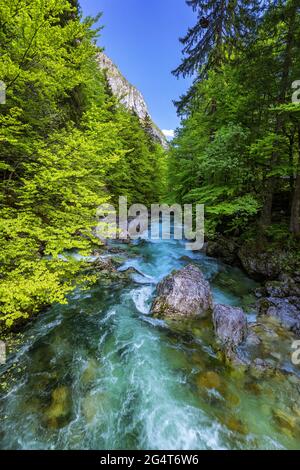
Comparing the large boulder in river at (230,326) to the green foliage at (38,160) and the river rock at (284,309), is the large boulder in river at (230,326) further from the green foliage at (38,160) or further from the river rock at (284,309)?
the green foliage at (38,160)

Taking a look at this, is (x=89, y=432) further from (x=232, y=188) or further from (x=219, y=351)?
(x=232, y=188)

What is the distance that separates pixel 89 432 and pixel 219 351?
109 inches

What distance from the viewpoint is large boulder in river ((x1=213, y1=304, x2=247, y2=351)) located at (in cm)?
484

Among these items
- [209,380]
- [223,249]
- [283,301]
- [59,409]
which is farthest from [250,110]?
[59,409]

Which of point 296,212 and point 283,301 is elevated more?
point 296,212

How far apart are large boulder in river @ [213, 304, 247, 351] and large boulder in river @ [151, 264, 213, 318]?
1.87 feet

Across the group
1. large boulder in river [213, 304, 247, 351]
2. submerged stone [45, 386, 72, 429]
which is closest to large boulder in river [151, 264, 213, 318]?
large boulder in river [213, 304, 247, 351]

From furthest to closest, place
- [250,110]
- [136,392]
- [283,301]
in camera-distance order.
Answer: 1. [250,110]
2. [283,301]
3. [136,392]

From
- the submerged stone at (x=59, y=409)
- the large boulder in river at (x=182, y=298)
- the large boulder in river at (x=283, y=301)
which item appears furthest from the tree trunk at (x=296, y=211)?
the submerged stone at (x=59, y=409)

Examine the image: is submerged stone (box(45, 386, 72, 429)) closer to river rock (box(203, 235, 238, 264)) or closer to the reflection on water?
the reflection on water

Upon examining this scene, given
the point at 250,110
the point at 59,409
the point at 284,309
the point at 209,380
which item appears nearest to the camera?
the point at 59,409

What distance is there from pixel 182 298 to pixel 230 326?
4.58 feet

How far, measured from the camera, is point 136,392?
377cm

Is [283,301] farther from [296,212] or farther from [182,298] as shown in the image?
[296,212]
